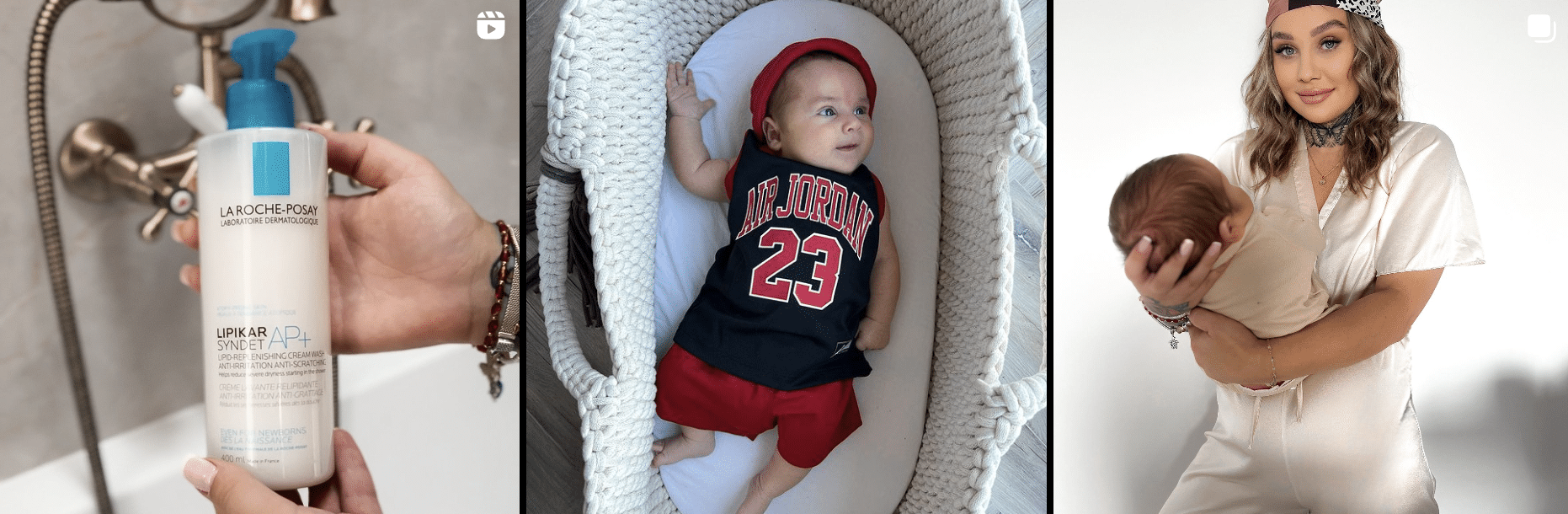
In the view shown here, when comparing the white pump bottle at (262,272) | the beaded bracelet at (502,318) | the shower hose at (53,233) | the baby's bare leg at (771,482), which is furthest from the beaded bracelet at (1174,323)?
the shower hose at (53,233)

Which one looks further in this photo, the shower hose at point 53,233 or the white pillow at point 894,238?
the white pillow at point 894,238

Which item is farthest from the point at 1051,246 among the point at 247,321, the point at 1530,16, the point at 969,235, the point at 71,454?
the point at 71,454

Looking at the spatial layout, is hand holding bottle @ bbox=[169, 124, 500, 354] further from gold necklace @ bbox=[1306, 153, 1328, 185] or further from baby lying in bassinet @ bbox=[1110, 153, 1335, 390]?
gold necklace @ bbox=[1306, 153, 1328, 185]

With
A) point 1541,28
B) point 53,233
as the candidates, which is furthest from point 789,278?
point 1541,28

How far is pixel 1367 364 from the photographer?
0.93 meters

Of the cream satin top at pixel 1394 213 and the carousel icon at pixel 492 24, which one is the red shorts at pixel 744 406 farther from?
the cream satin top at pixel 1394 213

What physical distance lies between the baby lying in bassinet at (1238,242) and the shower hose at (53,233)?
3.81ft

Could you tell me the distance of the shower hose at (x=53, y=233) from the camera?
0.79 meters

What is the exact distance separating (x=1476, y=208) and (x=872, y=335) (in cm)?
72

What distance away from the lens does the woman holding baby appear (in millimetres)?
904

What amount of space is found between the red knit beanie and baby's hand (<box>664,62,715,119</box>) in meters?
0.09

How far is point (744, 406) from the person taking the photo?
110 cm

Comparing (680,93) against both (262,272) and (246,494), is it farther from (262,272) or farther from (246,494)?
(246,494)

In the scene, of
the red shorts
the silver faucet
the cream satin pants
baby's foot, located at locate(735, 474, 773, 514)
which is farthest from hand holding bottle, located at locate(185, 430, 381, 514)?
the cream satin pants
